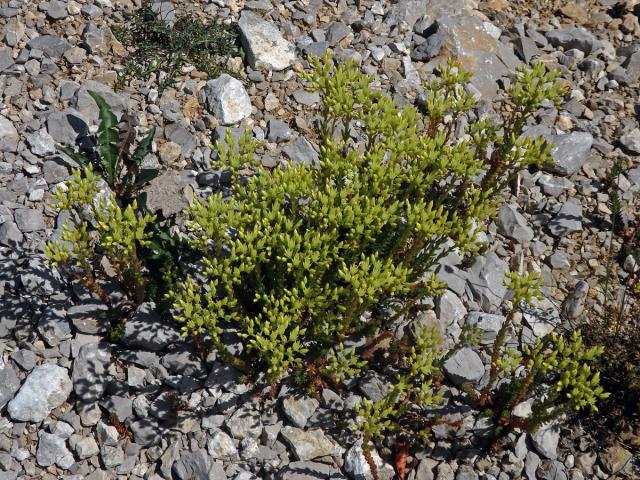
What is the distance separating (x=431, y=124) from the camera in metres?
5.12

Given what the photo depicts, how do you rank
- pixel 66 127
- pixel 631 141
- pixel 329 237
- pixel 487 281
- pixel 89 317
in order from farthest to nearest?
pixel 631 141
pixel 66 127
pixel 487 281
pixel 89 317
pixel 329 237

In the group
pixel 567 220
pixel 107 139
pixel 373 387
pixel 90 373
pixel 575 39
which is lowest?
pixel 90 373

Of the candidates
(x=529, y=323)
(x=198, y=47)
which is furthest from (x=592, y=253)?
(x=198, y=47)

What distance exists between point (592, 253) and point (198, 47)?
13.7ft

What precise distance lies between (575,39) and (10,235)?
604cm

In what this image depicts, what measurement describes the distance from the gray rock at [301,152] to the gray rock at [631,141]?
9.98 feet

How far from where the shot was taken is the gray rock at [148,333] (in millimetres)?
4699

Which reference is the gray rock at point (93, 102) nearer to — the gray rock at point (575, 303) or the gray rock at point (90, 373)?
Answer: the gray rock at point (90, 373)

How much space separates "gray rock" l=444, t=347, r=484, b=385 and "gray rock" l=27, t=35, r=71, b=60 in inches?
179

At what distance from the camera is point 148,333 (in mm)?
4711

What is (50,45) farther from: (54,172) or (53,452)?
(53,452)

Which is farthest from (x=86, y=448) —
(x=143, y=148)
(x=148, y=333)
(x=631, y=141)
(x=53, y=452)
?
(x=631, y=141)

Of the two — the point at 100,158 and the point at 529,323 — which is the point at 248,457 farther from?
the point at 100,158

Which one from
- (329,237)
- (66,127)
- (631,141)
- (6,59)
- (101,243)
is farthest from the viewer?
(631,141)
